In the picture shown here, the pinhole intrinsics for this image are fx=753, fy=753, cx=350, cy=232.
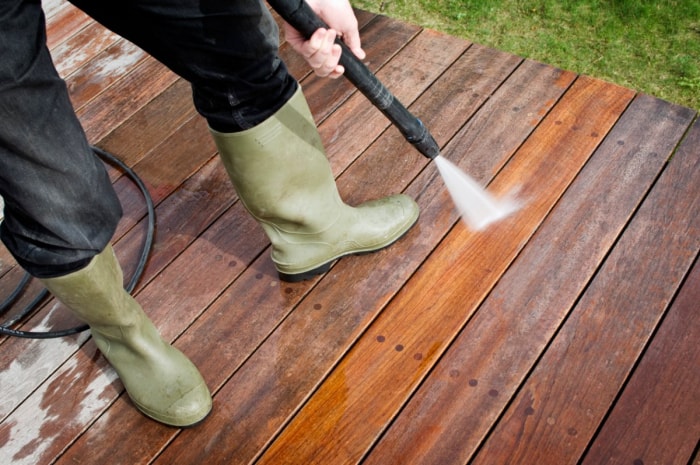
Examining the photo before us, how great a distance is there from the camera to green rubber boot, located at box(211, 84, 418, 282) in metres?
1.60

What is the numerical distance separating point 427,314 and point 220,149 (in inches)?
23.8

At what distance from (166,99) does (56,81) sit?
1233 mm

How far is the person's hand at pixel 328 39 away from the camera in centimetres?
139

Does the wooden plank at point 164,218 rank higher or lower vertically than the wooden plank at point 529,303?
higher

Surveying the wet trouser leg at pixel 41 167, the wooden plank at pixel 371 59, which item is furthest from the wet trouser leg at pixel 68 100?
the wooden plank at pixel 371 59

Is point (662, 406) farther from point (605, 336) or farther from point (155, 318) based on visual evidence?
point (155, 318)

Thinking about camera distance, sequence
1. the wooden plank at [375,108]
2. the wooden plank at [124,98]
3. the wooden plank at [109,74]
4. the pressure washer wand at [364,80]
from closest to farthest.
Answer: the pressure washer wand at [364,80] < the wooden plank at [375,108] < the wooden plank at [124,98] < the wooden plank at [109,74]

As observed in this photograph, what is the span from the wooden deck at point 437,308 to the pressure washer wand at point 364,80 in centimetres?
33

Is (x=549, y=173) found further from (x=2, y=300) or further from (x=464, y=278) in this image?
(x=2, y=300)

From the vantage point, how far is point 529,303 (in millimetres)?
1736

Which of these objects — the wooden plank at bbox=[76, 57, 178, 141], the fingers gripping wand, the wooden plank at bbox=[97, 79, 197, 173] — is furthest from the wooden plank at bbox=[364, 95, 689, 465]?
the wooden plank at bbox=[76, 57, 178, 141]

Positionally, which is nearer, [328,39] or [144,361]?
[328,39]

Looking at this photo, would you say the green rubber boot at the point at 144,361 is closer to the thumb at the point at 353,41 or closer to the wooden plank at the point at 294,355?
the wooden plank at the point at 294,355

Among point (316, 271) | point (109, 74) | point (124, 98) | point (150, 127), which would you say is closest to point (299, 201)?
point (316, 271)
